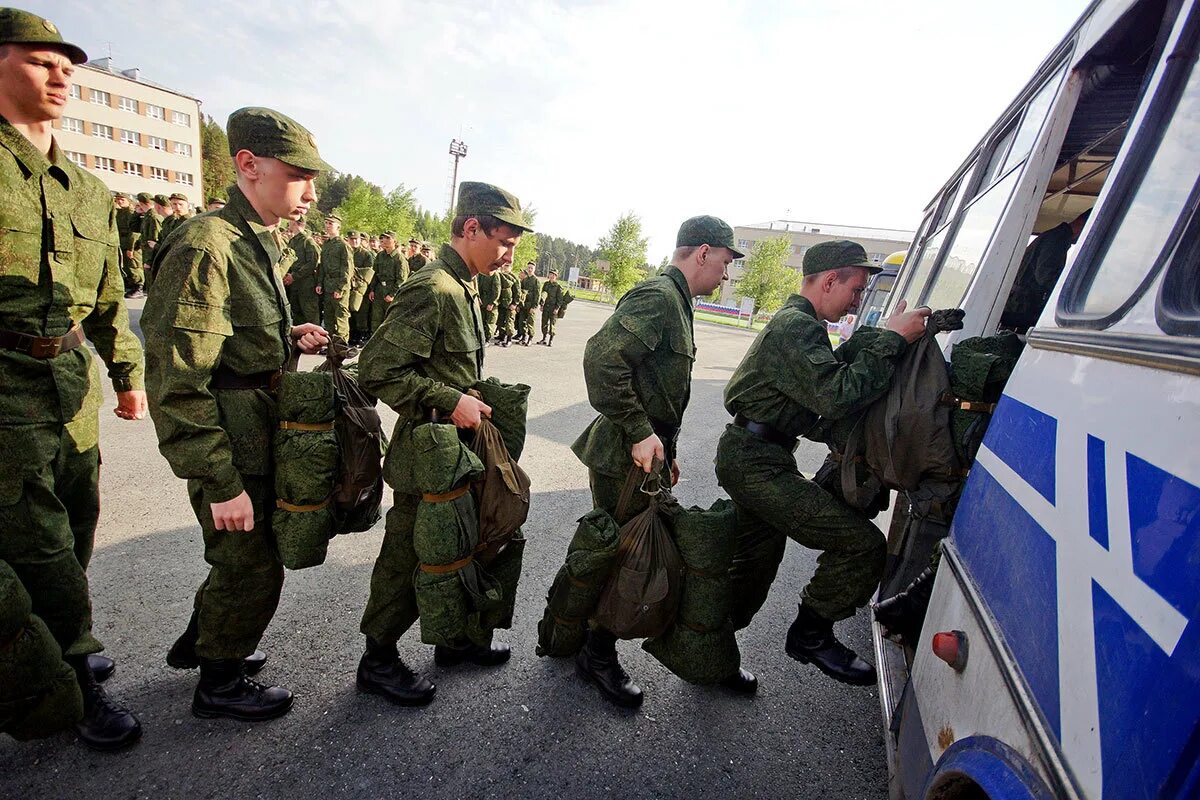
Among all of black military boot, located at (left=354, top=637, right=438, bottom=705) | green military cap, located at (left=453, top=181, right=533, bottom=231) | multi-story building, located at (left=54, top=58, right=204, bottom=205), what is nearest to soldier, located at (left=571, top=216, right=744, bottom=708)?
green military cap, located at (left=453, top=181, right=533, bottom=231)

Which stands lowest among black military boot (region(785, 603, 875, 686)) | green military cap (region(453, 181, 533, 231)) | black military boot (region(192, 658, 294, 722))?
black military boot (region(192, 658, 294, 722))

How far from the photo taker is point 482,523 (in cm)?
231

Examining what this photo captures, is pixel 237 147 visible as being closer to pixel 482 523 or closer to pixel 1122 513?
pixel 482 523

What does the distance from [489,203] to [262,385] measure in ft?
3.58

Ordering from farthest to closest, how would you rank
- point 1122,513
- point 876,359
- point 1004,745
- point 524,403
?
point 524,403 → point 876,359 → point 1004,745 → point 1122,513

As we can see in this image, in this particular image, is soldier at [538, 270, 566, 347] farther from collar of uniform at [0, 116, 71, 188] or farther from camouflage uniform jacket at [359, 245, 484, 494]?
collar of uniform at [0, 116, 71, 188]

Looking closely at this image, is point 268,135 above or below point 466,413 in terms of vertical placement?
above

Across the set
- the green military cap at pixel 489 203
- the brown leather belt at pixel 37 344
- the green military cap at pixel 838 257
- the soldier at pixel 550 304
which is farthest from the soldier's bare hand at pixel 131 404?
the soldier at pixel 550 304

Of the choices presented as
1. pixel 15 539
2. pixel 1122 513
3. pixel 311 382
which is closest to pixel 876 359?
pixel 1122 513

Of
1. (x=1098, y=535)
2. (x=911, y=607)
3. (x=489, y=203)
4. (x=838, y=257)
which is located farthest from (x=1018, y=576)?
(x=489, y=203)

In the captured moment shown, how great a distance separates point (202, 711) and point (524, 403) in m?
1.66

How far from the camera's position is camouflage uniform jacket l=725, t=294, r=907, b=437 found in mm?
2146

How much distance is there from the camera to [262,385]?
6.82 feet

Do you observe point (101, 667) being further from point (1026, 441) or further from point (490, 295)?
point (490, 295)
